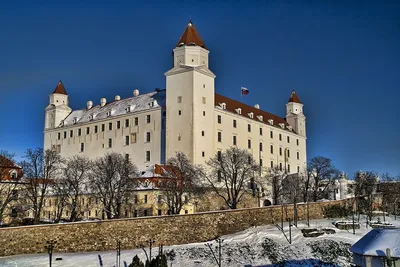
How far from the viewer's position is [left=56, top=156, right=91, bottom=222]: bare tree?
60.8 metres

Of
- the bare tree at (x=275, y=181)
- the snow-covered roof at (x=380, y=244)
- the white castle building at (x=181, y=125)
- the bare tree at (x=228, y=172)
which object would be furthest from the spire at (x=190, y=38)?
the snow-covered roof at (x=380, y=244)

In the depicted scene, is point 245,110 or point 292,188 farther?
point 245,110

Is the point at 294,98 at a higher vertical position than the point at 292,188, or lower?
higher

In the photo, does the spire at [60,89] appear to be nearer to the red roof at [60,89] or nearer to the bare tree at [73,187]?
the red roof at [60,89]

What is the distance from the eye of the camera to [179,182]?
62.0 m

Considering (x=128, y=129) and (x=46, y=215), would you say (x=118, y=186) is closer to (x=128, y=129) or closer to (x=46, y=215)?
(x=46, y=215)

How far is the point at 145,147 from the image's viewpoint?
76.5 m

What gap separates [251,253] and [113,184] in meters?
25.5

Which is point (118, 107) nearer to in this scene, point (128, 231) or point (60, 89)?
point (60, 89)

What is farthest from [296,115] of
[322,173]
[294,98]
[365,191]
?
[365,191]

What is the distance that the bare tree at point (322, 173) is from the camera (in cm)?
7419

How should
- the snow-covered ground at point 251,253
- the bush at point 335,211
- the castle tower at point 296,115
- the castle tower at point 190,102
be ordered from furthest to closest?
the castle tower at point 296,115
the castle tower at point 190,102
the bush at point 335,211
the snow-covered ground at point 251,253

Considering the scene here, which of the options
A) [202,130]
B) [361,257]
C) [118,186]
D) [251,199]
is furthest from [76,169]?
[361,257]

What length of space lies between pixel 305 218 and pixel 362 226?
5337 mm
